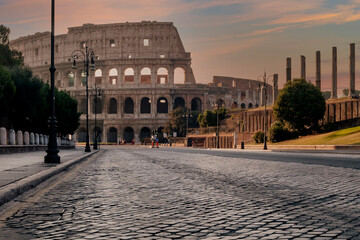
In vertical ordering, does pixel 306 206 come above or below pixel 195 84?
below

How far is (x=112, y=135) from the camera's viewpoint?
120 metres

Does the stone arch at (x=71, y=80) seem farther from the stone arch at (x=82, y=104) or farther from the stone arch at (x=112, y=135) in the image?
the stone arch at (x=112, y=135)

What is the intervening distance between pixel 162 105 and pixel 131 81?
40.8ft

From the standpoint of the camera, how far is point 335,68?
85750mm

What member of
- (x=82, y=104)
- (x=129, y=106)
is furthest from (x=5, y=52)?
(x=129, y=106)

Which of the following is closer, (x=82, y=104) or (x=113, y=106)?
(x=82, y=104)

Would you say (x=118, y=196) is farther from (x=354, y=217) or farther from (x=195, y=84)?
(x=195, y=84)

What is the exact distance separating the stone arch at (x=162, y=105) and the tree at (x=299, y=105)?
57078 mm

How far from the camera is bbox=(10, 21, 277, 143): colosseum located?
117000 millimetres

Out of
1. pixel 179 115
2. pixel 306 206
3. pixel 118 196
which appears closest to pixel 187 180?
pixel 118 196

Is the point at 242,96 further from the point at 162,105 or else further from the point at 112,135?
the point at 112,135

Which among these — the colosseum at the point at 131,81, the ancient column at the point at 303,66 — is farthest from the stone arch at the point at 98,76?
the ancient column at the point at 303,66

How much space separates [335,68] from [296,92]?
22797 millimetres

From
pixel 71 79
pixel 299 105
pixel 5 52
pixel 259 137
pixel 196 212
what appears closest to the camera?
pixel 196 212
